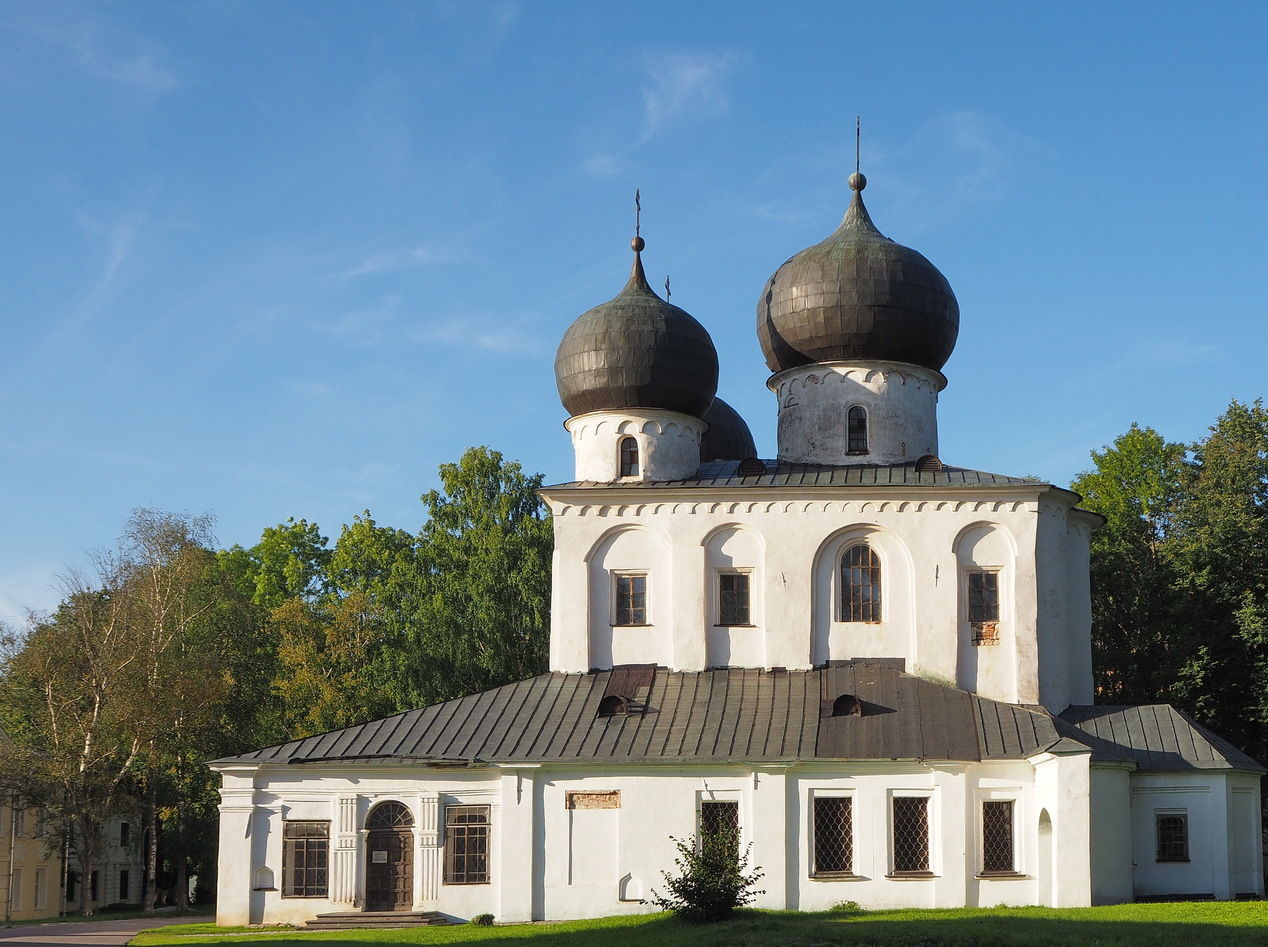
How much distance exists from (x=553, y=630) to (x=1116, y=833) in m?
9.93

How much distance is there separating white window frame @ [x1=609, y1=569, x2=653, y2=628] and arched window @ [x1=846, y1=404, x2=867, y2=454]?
4.71 meters

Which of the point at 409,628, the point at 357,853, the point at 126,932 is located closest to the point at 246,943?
the point at 357,853

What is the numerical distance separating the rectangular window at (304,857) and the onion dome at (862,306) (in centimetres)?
1240

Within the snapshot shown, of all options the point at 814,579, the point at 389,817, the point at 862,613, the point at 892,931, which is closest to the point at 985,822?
the point at 862,613

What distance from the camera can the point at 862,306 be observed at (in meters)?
28.3

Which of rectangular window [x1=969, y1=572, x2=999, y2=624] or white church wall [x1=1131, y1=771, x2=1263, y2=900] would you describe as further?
rectangular window [x1=969, y1=572, x2=999, y2=624]

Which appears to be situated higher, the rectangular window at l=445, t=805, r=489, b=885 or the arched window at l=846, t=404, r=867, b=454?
the arched window at l=846, t=404, r=867, b=454

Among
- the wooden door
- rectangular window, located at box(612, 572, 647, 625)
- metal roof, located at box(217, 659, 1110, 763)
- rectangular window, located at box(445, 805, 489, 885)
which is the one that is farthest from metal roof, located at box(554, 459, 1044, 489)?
the wooden door

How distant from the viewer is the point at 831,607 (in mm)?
26141

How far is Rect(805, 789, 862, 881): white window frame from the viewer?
2281cm

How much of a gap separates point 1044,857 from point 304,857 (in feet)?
37.5

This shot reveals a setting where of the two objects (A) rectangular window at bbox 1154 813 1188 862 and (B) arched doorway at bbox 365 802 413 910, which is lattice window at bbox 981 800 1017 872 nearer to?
(A) rectangular window at bbox 1154 813 1188 862

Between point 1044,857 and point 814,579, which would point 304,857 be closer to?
point 814,579

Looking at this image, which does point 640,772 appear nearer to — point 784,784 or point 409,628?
point 784,784
